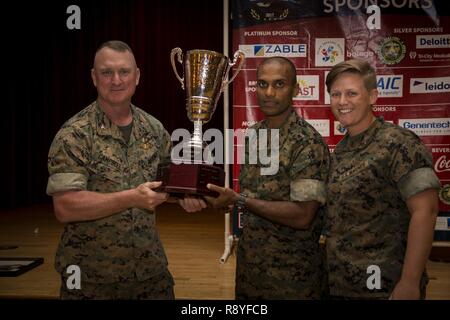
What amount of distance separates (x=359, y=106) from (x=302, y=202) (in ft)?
1.25

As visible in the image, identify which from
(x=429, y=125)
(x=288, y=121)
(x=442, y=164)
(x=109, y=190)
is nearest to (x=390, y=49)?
(x=429, y=125)

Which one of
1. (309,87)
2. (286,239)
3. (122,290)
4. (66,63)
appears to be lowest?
(122,290)

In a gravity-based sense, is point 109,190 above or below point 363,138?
below

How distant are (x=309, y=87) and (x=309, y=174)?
2031 mm

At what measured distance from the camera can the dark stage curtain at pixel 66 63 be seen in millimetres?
6117

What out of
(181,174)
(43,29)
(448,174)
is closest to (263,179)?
(181,174)

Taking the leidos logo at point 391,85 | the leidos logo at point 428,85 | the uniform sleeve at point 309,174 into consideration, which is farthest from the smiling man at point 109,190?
the leidos logo at point 428,85

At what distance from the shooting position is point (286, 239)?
5.81ft

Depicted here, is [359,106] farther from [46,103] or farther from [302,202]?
[46,103]

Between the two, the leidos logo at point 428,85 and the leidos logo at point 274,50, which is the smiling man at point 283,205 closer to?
the leidos logo at point 274,50

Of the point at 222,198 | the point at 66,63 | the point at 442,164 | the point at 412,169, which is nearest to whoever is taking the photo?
the point at 412,169

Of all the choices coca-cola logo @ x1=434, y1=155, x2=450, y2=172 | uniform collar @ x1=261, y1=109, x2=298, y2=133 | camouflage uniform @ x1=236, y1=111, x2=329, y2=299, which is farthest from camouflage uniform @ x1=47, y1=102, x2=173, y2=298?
coca-cola logo @ x1=434, y1=155, x2=450, y2=172

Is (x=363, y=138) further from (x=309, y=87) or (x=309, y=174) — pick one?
(x=309, y=87)

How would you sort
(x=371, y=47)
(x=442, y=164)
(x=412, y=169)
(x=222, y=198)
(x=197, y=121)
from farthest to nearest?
(x=442, y=164) → (x=371, y=47) → (x=197, y=121) → (x=222, y=198) → (x=412, y=169)
